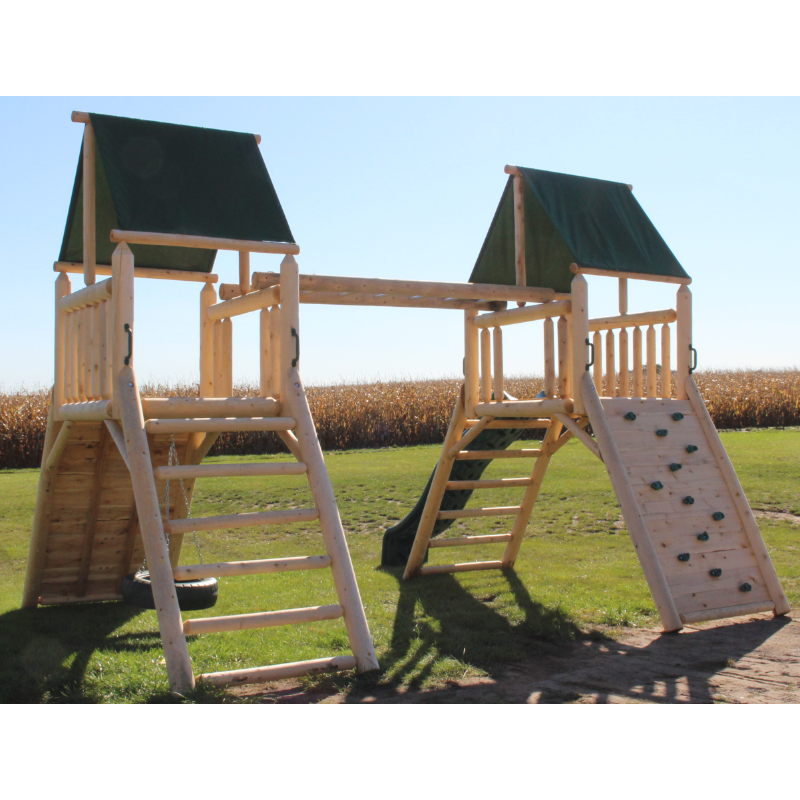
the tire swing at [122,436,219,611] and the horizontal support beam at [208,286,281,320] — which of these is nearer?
the tire swing at [122,436,219,611]

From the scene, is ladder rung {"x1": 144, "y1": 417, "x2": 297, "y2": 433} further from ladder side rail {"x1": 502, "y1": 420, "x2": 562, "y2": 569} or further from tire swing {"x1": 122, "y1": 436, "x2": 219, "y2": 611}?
ladder side rail {"x1": 502, "y1": 420, "x2": 562, "y2": 569}

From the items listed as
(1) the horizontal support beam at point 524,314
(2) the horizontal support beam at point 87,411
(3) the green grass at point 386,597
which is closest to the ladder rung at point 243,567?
(3) the green grass at point 386,597

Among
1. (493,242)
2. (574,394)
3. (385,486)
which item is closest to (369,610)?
(574,394)

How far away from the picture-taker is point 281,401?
559 cm

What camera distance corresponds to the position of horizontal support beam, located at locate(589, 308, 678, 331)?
7.39m

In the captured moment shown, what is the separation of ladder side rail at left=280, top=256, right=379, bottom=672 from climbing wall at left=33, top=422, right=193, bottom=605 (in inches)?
72.7

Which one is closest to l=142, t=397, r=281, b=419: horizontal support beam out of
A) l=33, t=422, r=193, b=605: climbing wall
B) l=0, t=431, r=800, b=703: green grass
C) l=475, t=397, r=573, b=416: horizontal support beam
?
l=33, t=422, r=193, b=605: climbing wall

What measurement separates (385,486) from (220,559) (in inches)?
155

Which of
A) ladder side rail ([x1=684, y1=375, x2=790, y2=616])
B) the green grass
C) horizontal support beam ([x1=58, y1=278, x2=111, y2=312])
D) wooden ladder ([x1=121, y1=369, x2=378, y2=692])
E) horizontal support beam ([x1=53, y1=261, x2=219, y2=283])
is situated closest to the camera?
wooden ladder ([x1=121, y1=369, x2=378, y2=692])

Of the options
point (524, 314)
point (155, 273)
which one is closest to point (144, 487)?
point (155, 273)

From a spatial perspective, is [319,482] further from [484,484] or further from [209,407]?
[484,484]

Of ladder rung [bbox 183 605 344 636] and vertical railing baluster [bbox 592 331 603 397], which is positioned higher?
vertical railing baluster [bbox 592 331 603 397]

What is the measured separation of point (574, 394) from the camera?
681cm

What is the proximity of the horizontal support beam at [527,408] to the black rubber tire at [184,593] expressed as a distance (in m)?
3.02
